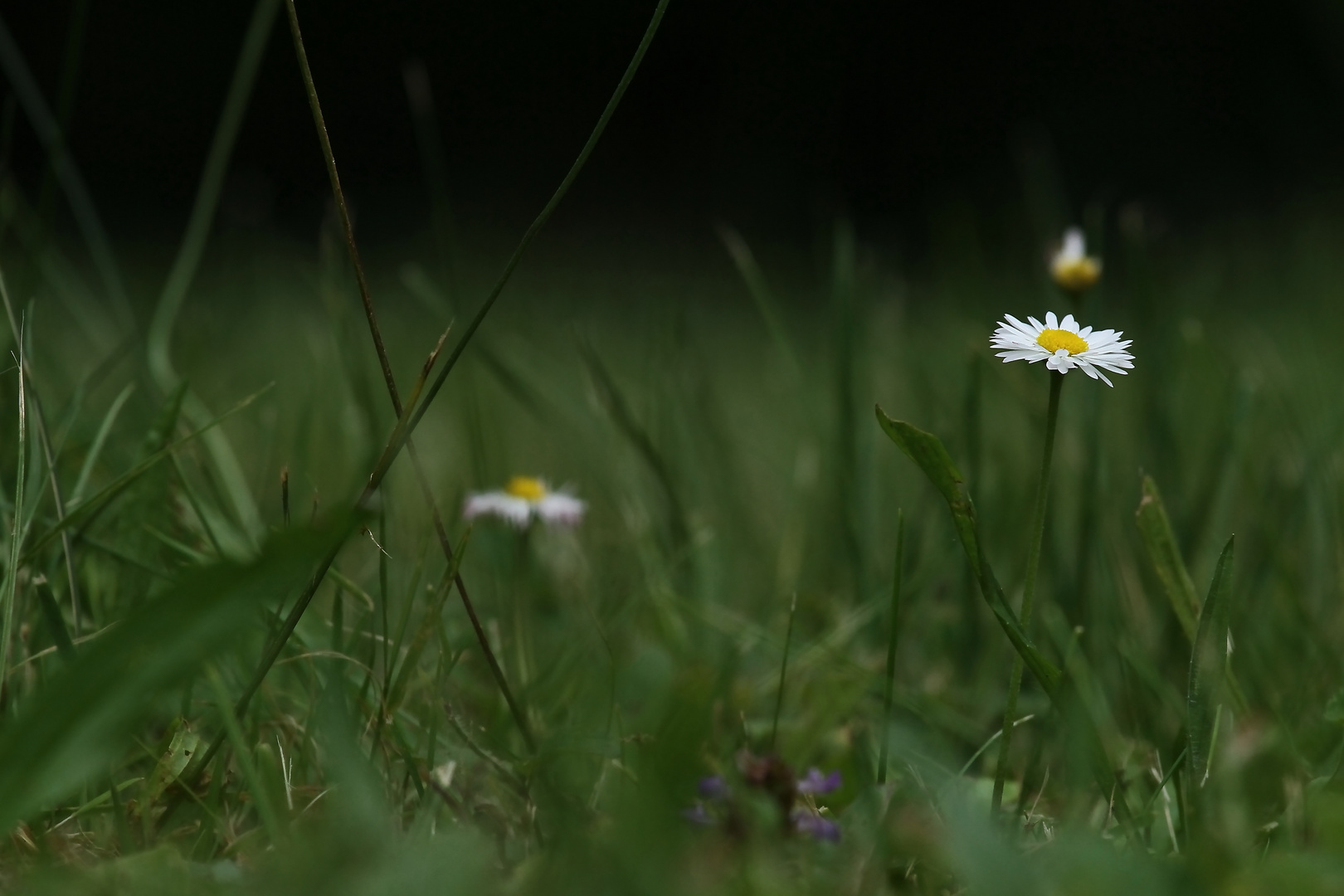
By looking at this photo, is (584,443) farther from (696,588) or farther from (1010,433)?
(1010,433)

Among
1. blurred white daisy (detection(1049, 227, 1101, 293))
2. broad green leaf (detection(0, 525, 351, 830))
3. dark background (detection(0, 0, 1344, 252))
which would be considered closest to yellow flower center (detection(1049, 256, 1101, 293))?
blurred white daisy (detection(1049, 227, 1101, 293))

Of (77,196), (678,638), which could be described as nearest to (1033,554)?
(678,638)

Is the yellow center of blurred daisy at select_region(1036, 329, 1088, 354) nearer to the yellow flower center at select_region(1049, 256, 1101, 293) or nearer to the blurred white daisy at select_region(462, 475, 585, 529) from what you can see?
the yellow flower center at select_region(1049, 256, 1101, 293)

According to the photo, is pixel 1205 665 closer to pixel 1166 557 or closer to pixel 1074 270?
pixel 1166 557

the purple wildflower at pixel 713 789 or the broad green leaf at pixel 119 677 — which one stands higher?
the broad green leaf at pixel 119 677

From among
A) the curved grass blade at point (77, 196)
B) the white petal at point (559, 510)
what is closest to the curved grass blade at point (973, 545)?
the white petal at point (559, 510)

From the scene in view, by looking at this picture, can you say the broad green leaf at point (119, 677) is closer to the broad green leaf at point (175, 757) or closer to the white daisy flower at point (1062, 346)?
the broad green leaf at point (175, 757)

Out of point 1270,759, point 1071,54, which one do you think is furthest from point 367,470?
point 1071,54
